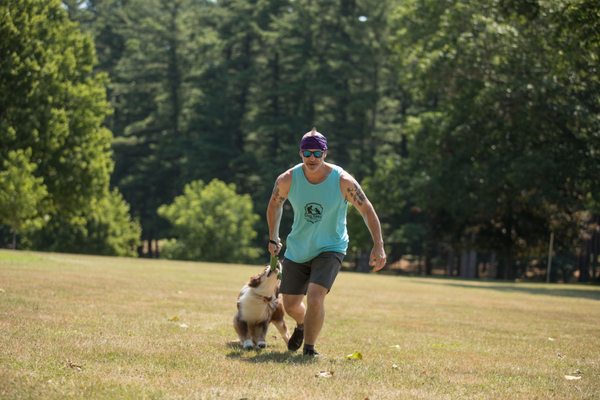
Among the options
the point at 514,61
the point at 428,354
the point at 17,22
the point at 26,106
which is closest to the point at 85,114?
the point at 26,106

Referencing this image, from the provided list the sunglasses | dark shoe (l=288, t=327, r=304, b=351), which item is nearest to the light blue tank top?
the sunglasses

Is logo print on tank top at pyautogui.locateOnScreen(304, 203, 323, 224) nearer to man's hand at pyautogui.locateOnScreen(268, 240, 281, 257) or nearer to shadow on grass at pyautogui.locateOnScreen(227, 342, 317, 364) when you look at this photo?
man's hand at pyautogui.locateOnScreen(268, 240, 281, 257)

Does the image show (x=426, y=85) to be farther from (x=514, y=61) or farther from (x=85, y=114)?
(x=85, y=114)

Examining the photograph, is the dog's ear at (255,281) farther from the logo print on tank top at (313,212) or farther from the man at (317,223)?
the logo print on tank top at (313,212)

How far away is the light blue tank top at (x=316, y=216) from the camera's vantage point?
30.3ft

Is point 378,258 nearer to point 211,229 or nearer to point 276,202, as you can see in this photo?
point 276,202

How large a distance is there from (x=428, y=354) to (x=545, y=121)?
31242 mm

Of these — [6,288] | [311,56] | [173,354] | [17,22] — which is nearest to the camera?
[173,354]

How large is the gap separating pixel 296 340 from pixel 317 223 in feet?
4.66

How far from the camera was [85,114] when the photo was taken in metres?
40.2

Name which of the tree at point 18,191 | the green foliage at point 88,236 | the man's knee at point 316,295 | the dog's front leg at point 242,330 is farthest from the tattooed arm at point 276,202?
the green foliage at point 88,236

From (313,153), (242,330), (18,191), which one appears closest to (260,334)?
(242,330)

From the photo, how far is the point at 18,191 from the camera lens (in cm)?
3512

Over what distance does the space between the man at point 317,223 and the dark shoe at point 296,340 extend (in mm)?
347
